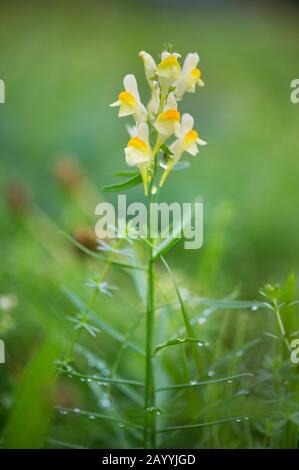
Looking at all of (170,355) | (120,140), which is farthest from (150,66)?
(120,140)

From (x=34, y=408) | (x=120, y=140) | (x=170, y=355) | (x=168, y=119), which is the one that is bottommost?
(x=34, y=408)

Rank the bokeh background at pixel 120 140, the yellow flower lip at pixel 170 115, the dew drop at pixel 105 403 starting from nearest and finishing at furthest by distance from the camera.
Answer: the yellow flower lip at pixel 170 115, the dew drop at pixel 105 403, the bokeh background at pixel 120 140

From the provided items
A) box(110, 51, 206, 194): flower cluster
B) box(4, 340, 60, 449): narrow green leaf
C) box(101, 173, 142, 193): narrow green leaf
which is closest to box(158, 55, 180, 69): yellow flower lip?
box(110, 51, 206, 194): flower cluster

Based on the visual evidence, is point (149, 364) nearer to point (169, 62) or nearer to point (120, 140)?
point (169, 62)

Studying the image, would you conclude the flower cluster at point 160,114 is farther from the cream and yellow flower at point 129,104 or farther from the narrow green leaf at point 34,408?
the narrow green leaf at point 34,408

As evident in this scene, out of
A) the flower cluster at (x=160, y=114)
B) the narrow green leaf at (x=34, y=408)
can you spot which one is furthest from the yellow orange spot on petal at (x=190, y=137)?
the narrow green leaf at (x=34, y=408)

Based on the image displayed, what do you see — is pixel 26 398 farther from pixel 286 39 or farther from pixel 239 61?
pixel 286 39

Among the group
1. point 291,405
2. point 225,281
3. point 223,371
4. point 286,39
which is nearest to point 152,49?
point 286,39

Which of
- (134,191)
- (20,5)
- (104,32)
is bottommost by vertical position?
(134,191)
